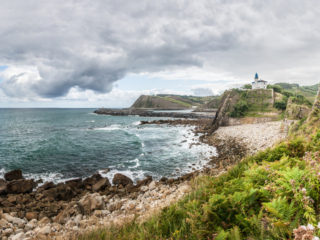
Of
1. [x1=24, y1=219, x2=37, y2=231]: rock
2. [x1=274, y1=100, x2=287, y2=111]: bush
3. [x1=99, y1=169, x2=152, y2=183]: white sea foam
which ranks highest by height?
[x1=274, y1=100, x2=287, y2=111]: bush

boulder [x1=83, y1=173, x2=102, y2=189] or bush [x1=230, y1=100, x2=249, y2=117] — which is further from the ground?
bush [x1=230, y1=100, x2=249, y2=117]

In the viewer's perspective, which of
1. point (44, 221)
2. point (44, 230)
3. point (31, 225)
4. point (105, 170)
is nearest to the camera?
point (44, 230)

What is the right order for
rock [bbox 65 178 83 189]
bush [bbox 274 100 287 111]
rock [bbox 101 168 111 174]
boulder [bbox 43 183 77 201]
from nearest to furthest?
boulder [bbox 43 183 77 201] → rock [bbox 65 178 83 189] → rock [bbox 101 168 111 174] → bush [bbox 274 100 287 111]

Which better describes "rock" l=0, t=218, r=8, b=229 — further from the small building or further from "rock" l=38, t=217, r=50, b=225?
the small building

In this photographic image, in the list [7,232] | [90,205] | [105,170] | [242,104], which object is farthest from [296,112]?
[7,232]

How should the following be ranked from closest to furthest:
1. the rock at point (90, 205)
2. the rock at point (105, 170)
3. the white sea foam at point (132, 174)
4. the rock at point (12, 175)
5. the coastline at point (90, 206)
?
the coastline at point (90, 206)
the rock at point (90, 205)
the rock at point (12, 175)
the white sea foam at point (132, 174)
the rock at point (105, 170)

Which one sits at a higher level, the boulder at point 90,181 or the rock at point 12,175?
the rock at point 12,175

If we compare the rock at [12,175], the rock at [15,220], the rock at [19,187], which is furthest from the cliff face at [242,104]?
the rock at [15,220]

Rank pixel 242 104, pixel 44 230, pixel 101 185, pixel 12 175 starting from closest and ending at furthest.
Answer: pixel 44 230
pixel 101 185
pixel 12 175
pixel 242 104

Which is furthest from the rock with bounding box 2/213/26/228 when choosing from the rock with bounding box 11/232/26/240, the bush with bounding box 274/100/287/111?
the bush with bounding box 274/100/287/111

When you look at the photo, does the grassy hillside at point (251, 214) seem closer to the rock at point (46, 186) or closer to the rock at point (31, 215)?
the rock at point (31, 215)

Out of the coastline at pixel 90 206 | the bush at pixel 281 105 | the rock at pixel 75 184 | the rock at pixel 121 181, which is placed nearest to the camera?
the coastline at pixel 90 206

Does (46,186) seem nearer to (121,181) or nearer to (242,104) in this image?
(121,181)

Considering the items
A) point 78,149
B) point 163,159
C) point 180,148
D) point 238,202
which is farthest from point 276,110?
point 238,202
